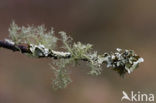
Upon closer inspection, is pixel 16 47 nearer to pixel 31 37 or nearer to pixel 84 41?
pixel 31 37

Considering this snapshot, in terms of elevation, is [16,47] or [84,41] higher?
[84,41]

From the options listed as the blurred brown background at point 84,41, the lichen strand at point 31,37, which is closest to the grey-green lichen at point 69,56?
the lichen strand at point 31,37

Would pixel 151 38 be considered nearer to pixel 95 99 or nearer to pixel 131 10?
pixel 131 10

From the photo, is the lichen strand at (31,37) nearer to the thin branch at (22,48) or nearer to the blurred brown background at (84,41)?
the thin branch at (22,48)

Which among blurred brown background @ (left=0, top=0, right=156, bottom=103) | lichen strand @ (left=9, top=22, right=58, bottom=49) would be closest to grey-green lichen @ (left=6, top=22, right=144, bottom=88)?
lichen strand @ (left=9, top=22, right=58, bottom=49)

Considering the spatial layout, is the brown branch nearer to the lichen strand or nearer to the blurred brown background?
the lichen strand

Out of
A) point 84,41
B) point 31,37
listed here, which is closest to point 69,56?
point 31,37
